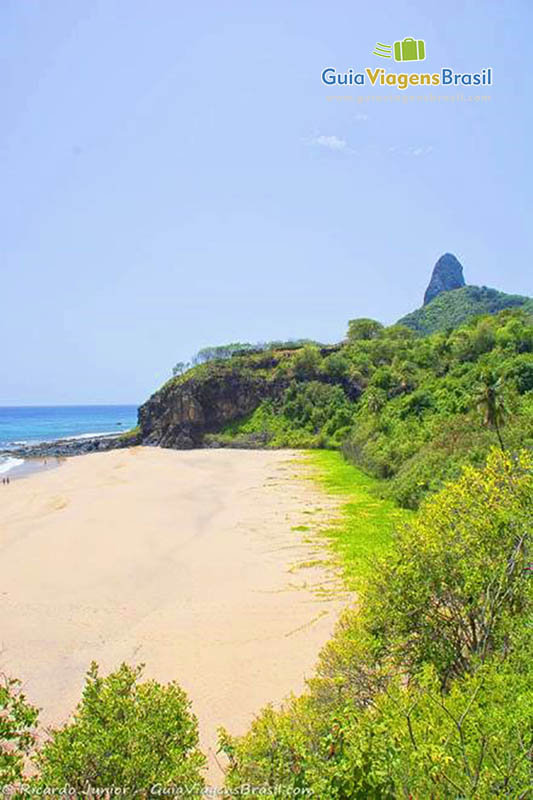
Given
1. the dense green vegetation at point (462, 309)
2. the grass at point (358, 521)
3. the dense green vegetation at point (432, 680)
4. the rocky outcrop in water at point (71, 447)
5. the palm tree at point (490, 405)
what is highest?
the dense green vegetation at point (462, 309)

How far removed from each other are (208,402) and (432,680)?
343 feet

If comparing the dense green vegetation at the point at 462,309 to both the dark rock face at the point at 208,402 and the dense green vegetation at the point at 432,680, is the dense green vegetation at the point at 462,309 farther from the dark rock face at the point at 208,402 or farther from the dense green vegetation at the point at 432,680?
the dense green vegetation at the point at 432,680

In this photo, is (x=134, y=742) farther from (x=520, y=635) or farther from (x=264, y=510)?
(x=264, y=510)

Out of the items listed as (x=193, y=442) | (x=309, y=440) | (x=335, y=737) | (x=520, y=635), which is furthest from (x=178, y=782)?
(x=193, y=442)

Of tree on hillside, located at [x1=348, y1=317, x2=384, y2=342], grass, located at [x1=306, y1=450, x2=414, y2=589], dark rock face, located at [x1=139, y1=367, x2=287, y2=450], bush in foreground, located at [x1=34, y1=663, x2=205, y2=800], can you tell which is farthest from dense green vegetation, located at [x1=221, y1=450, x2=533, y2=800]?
tree on hillside, located at [x1=348, y1=317, x2=384, y2=342]

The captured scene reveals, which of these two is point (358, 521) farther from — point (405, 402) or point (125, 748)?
point (405, 402)

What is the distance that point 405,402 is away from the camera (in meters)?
69.6

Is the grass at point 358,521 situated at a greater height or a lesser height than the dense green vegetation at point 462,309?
lesser

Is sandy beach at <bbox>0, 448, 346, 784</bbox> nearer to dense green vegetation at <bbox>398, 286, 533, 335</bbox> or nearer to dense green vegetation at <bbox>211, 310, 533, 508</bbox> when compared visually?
dense green vegetation at <bbox>211, 310, 533, 508</bbox>

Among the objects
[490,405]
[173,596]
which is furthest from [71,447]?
[490,405]

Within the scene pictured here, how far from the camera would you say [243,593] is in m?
25.0

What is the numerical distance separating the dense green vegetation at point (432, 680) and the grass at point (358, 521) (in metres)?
2.02

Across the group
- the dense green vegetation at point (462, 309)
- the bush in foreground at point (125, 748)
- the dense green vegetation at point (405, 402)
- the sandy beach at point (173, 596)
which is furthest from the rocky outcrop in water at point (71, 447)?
the dense green vegetation at point (462, 309)

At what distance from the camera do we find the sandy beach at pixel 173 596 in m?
17.7
